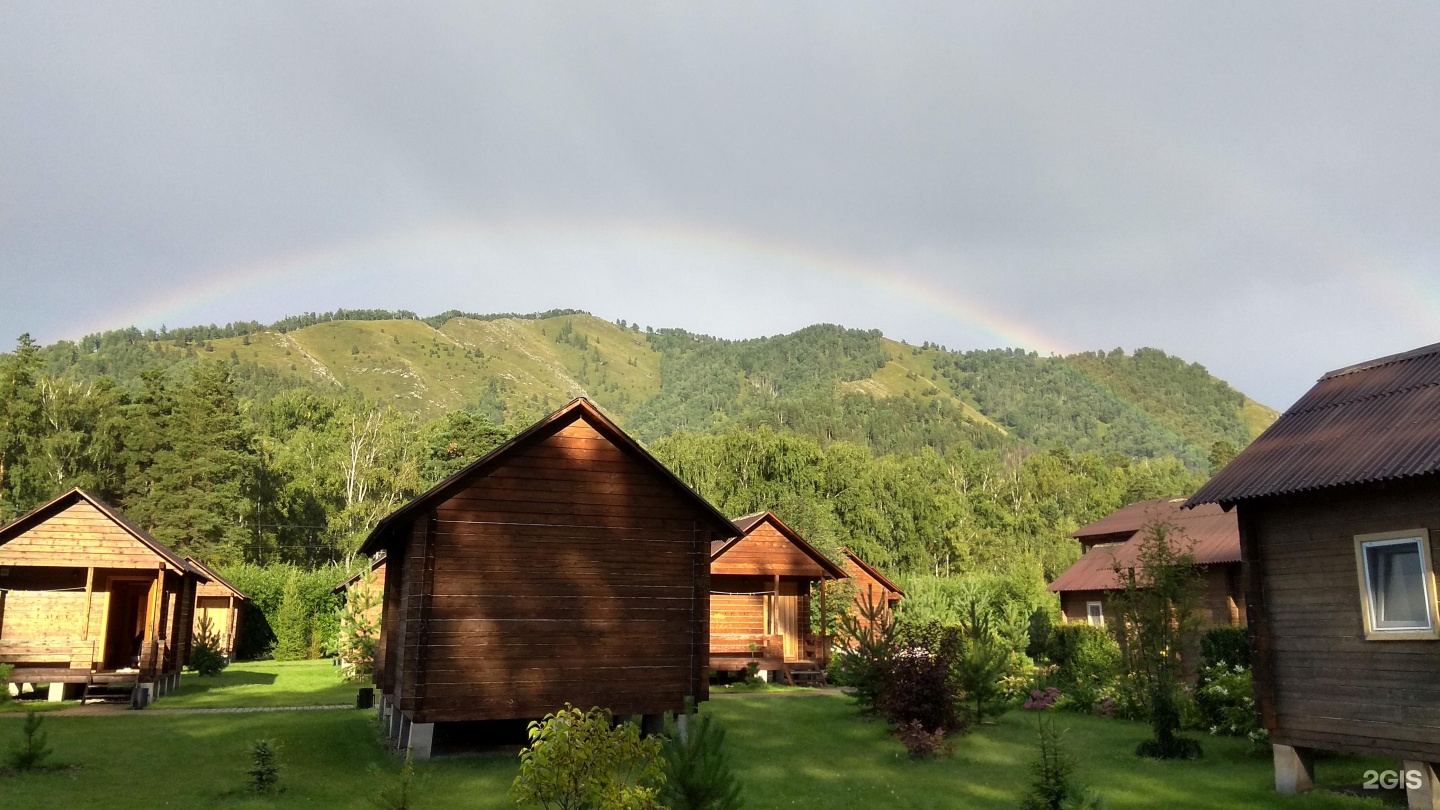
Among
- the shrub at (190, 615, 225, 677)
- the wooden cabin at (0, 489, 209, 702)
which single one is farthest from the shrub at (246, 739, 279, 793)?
the shrub at (190, 615, 225, 677)

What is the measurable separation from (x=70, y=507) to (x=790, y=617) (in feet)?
79.4

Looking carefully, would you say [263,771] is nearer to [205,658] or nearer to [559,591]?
[559,591]

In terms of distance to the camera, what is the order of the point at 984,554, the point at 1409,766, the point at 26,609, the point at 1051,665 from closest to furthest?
the point at 1409,766 < the point at 26,609 < the point at 1051,665 < the point at 984,554

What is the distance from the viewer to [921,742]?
18.5 m

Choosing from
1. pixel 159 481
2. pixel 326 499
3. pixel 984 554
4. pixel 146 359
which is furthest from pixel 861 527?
pixel 146 359

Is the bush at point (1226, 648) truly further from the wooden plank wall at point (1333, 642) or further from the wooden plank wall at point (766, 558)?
the wooden plank wall at point (766, 558)

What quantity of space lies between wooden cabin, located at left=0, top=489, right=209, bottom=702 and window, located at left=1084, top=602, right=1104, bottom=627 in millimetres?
34356

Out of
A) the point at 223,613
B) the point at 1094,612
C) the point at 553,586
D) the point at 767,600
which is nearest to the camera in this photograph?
the point at 553,586

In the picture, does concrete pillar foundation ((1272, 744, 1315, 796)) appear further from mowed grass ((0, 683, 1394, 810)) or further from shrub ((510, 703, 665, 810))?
shrub ((510, 703, 665, 810))

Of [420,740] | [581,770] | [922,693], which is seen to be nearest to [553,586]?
[420,740]

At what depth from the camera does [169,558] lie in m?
27.3

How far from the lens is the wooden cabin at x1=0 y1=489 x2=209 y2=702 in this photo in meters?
26.0

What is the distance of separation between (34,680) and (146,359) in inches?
6093

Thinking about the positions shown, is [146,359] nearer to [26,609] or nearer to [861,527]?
[861,527]
